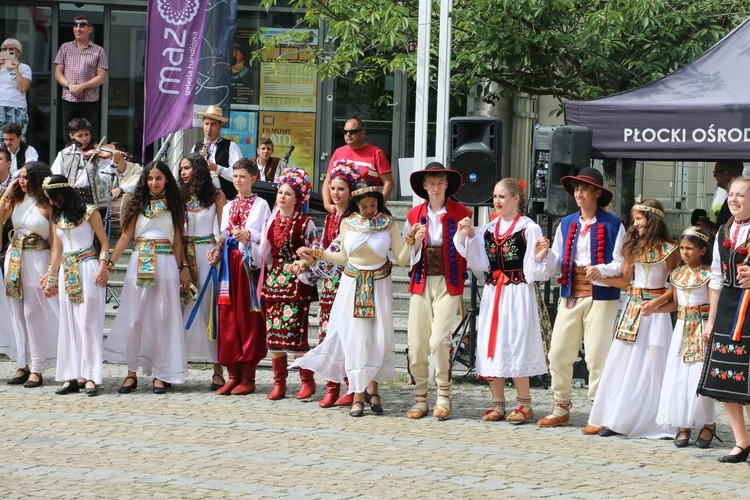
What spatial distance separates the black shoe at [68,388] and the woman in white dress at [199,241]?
92cm

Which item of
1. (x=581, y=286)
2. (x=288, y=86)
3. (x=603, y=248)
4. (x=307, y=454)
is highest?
(x=288, y=86)

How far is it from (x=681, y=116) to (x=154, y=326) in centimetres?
442

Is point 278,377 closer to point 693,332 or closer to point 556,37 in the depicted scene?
point 693,332

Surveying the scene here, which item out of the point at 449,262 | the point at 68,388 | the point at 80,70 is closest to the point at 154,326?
the point at 68,388

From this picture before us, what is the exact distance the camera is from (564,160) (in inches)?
449

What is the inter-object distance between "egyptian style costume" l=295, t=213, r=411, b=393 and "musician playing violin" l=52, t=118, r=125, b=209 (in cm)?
366

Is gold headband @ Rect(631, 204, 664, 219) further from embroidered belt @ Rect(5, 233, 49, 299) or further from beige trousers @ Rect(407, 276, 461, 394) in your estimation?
embroidered belt @ Rect(5, 233, 49, 299)

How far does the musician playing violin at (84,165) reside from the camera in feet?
42.9

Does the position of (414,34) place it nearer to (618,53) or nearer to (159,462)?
(618,53)

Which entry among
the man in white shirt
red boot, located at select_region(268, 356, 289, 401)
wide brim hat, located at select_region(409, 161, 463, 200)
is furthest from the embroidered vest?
the man in white shirt

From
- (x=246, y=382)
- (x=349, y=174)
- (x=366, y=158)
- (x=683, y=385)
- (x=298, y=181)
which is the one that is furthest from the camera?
(x=366, y=158)

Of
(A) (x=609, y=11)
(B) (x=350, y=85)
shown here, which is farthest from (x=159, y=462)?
(B) (x=350, y=85)

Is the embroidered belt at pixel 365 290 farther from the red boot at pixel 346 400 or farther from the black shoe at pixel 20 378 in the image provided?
the black shoe at pixel 20 378

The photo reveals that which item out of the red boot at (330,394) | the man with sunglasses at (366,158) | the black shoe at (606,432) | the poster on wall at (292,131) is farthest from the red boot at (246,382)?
the poster on wall at (292,131)
